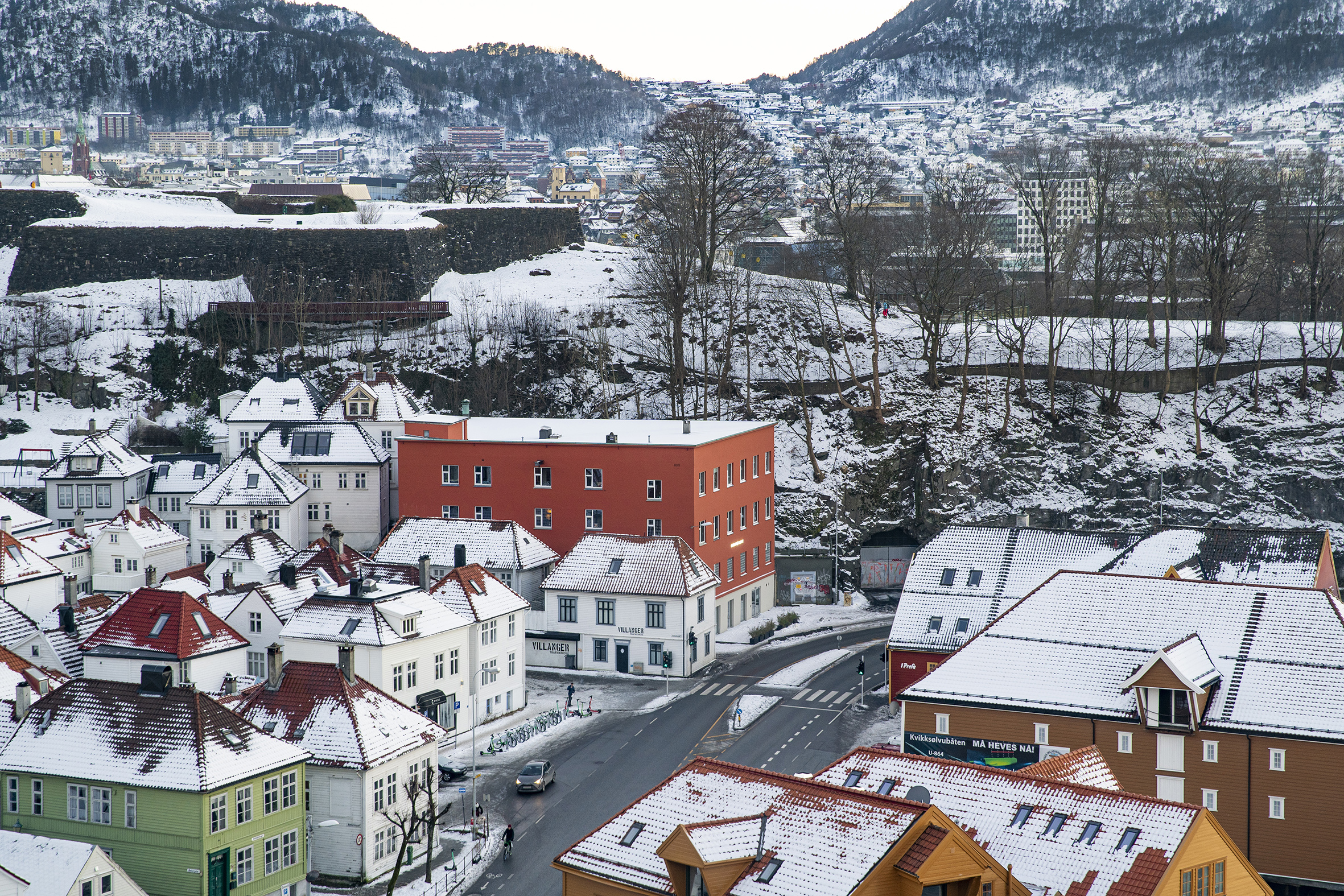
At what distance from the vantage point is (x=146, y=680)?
118 ft

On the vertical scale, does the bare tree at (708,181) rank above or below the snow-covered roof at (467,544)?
above

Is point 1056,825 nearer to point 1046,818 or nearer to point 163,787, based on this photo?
point 1046,818

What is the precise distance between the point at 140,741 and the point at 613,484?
30.4 meters

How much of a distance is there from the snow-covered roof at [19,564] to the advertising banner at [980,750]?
3429 centimetres

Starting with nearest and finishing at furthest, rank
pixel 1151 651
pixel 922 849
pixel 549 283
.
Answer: pixel 922 849
pixel 1151 651
pixel 549 283

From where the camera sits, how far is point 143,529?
63.2 meters

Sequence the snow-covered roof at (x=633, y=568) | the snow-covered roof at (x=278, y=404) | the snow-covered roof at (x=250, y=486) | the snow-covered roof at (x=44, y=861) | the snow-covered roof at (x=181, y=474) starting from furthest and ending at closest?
the snow-covered roof at (x=278, y=404) → the snow-covered roof at (x=181, y=474) → the snow-covered roof at (x=250, y=486) → the snow-covered roof at (x=633, y=568) → the snow-covered roof at (x=44, y=861)

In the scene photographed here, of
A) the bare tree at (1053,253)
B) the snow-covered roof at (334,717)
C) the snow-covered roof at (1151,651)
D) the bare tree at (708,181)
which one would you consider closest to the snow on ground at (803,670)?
the snow-covered roof at (1151,651)

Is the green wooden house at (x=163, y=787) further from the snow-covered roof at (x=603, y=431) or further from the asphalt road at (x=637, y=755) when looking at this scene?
the snow-covered roof at (x=603, y=431)

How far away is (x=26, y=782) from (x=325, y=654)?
11723mm

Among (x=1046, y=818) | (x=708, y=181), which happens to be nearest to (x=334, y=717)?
(x=1046, y=818)

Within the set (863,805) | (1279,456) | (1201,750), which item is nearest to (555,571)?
(1201,750)

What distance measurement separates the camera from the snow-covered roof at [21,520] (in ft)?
205

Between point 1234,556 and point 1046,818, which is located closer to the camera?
point 1046,818
